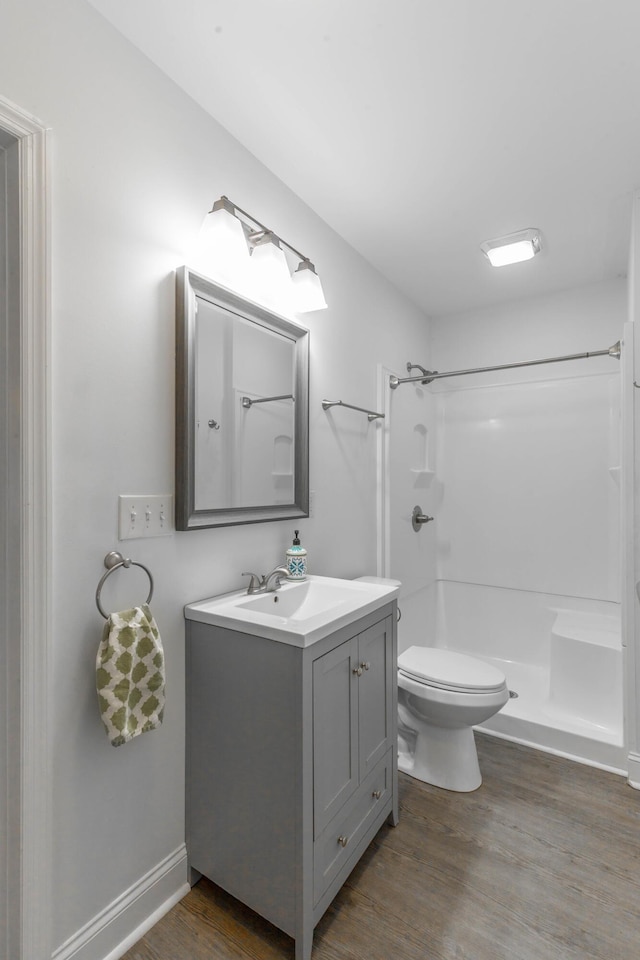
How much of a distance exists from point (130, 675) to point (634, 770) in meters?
2.07

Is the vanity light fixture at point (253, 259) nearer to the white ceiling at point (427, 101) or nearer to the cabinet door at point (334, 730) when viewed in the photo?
the white ceiling at point (427, 101)

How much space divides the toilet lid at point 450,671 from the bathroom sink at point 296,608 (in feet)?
1.65

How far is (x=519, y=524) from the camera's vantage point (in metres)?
3.05

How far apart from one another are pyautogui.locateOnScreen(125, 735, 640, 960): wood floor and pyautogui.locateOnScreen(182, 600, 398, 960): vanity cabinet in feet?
0.28

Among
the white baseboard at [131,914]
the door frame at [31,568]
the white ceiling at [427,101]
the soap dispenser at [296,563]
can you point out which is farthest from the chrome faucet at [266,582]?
the white ceiling at [427,101]

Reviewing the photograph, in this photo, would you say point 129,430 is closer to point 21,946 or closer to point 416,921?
point 21,946

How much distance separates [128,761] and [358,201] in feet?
7.11

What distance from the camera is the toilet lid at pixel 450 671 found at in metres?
1.91

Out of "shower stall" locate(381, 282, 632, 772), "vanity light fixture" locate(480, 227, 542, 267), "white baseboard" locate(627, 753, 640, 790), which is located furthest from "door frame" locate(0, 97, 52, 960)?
"white baseboard" locate(627, 753, 640, 790)

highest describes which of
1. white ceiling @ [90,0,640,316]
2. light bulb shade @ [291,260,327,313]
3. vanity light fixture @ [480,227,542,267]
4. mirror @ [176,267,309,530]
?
white ceiling @ [90,0,640,316]

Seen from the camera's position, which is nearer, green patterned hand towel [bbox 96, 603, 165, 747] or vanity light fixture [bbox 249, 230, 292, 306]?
green patterned hand towel [bbox 96, 603, 165, 747]

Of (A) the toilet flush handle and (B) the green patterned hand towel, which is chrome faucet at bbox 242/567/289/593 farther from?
(A) the toilet flush handle

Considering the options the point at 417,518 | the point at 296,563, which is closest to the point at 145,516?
the point at 296,563

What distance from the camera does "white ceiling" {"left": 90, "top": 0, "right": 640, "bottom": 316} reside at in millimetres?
1251
